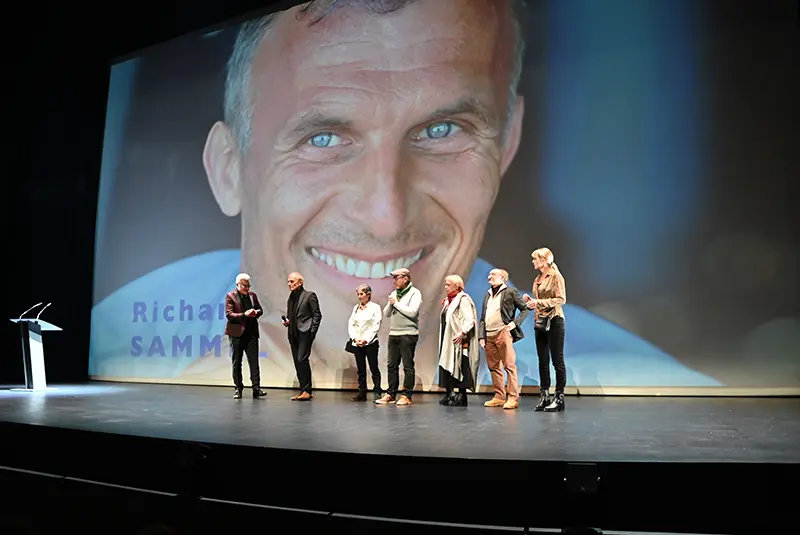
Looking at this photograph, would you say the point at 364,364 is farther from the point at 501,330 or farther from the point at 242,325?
the point at 501,330

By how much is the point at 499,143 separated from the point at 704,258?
2.42m

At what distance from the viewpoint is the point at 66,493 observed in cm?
321

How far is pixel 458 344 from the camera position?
5445 mm

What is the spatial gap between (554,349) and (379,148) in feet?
10.9

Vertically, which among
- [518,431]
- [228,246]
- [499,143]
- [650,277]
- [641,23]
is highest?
[641,23]

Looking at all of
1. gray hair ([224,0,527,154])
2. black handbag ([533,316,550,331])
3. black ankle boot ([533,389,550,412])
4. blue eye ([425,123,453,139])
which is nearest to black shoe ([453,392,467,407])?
black ankle boot ([533,389,550,412])

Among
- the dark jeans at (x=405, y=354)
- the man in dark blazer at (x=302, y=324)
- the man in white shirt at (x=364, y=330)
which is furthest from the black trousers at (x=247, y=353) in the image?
the dark jeans at (x=405, y=354)

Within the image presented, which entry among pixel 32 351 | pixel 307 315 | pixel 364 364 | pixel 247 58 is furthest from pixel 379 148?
pixel 32 351

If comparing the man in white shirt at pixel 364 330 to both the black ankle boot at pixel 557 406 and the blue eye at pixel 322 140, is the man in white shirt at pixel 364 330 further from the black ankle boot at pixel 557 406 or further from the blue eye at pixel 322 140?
the blue eye at pixel 322 140

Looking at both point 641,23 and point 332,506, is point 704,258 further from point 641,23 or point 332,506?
point 332,506

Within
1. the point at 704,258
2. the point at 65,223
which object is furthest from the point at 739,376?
the point at 65,223

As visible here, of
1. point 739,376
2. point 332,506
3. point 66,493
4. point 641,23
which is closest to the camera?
point 332,506

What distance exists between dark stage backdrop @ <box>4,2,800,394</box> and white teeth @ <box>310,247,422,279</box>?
1.7 inches

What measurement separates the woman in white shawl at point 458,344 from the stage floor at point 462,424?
0.75 ft
